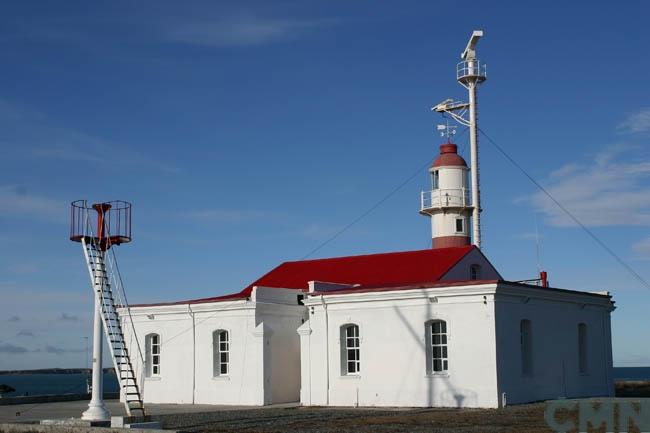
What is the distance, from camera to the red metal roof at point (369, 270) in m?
29.0

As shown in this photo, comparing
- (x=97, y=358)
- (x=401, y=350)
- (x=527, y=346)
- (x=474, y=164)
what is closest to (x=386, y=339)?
(x=401, y=350)

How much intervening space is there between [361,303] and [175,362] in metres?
7.48

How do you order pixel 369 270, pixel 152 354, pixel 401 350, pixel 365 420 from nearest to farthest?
pixel 365 420 < pixel 401 350 < pixel 152 354 < pixel 369 270

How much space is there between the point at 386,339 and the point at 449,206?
10208 mm

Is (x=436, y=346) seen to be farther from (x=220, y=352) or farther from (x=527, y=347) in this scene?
(x=220, y=352)

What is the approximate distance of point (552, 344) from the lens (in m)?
26.5

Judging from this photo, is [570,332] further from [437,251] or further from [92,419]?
[92,419]

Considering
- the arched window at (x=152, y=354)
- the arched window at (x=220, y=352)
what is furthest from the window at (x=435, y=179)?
the arched window at (x=152, y=354)

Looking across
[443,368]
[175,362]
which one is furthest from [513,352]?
[175,362]

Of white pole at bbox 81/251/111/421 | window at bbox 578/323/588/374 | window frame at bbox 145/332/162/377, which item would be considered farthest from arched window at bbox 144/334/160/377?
window at bbox 578/323/588/374

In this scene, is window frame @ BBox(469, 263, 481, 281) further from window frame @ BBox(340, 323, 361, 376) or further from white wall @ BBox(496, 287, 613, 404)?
window frame @ BBox(340, 323, 361, 376)

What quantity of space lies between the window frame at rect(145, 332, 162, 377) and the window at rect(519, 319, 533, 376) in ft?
41.0

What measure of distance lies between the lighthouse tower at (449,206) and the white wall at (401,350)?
31.0 ft

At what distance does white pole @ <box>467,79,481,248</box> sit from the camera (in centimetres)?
3500
